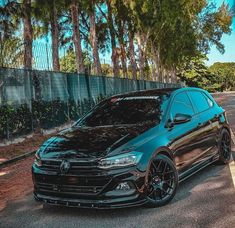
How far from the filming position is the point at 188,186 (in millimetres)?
6602

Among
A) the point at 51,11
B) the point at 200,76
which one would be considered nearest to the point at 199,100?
the point at 51,11

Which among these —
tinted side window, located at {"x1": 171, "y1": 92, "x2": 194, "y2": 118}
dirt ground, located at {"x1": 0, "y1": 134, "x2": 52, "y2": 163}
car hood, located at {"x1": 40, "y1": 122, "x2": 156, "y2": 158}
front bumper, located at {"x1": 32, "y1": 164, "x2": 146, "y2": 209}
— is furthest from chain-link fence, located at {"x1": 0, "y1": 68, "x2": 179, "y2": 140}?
front bumper, located at {"x1": 32, "y1": 164, "x2": 146, "y2": 209}

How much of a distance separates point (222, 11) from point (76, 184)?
159 feet

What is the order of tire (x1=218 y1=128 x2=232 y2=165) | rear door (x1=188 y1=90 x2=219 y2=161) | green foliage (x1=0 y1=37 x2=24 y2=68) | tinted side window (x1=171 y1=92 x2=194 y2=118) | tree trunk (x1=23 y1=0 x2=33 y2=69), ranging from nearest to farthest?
tinted side window (x1=171 y1=92 x2=194 y2=118)
rear door (x1=188 y1=90 x2=219 y2=161)
tire (x1=218 y1=128 x2=232 y2=165)
tree trunk (x1=23 y1=0 x2=33 y2=69)
green foliage (x1=0 y1=37 x2=24 y2=68)

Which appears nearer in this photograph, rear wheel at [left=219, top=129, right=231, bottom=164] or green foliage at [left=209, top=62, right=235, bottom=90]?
rear wheel at [left=219, top=129, right=231, bottom=164]

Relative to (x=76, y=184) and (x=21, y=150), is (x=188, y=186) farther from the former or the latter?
(x=21, y=150)

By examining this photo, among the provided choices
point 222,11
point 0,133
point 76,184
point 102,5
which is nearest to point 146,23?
point 102,5

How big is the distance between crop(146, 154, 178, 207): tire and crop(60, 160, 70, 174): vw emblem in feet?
3.29

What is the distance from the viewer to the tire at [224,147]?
7957 millimetres

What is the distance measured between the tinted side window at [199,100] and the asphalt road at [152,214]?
62.2 inches

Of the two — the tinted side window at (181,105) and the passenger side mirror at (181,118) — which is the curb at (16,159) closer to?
the tinted side window at (181,105)

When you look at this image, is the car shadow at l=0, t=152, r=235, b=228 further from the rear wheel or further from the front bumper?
the rear wheel

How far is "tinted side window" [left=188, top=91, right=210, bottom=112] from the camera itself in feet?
24.8

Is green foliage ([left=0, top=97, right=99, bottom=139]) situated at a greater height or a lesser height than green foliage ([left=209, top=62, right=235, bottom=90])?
lesser
